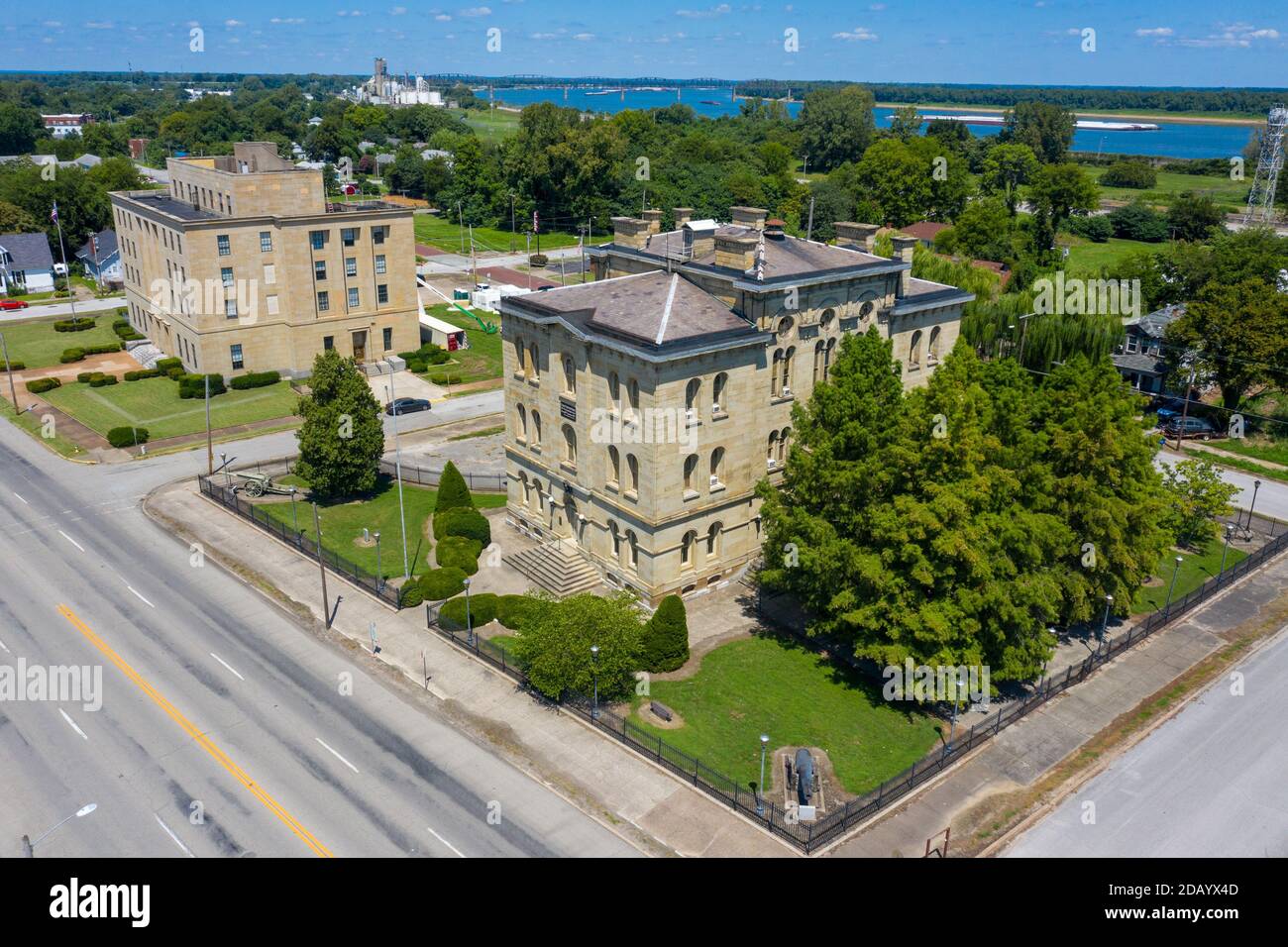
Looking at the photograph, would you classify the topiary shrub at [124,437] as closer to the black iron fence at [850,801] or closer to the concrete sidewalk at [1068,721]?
the black iron fence at [850,801]

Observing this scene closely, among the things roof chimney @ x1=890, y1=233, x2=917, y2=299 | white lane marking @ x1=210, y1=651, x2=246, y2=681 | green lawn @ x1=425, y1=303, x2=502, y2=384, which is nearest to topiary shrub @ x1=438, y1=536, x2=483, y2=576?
white lane marking @ x1=210, y1=651, x2=246, y2=681

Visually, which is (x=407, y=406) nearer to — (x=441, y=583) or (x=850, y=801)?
(x=441, y=583)

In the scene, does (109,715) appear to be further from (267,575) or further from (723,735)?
(723,735)

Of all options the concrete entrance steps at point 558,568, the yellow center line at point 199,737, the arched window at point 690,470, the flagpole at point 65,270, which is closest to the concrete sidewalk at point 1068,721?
the arched window at point 690,470

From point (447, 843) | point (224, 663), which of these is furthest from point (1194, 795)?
point (224, 663)

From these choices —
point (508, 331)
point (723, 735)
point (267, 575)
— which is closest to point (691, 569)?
point (723, 735)

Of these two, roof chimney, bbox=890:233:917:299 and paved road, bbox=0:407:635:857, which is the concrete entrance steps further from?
roof chimney, bbox=890:233:917:299
